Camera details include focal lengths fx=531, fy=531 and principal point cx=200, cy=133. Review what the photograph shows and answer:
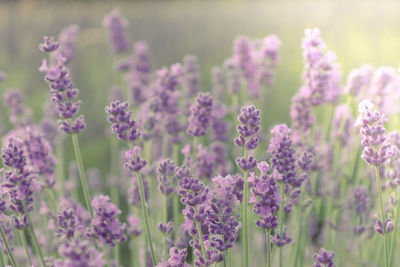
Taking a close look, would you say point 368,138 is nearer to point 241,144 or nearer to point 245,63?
point 241,144

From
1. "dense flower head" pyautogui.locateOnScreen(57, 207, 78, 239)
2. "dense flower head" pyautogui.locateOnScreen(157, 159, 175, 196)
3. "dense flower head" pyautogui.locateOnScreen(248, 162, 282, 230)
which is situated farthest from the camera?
"dense flower head" pyautogui.locateOnScreen(157, 159, 175, 196)

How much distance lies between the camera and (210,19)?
993 cm

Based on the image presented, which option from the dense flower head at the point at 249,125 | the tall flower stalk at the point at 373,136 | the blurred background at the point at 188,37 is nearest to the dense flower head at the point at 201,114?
the dense flower head at the point at 249,125

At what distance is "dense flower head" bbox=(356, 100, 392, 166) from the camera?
1531mm

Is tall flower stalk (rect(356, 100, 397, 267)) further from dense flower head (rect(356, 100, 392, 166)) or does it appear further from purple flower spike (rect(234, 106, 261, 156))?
purple flower spike (rect(234, 106, 261, 156))

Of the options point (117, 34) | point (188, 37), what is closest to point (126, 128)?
point (117, 34)

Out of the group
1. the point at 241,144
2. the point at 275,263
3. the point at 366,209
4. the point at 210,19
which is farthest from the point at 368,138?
the point at 210,19

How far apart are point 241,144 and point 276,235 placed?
0.39m

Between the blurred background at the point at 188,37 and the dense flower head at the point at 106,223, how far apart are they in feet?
11.2

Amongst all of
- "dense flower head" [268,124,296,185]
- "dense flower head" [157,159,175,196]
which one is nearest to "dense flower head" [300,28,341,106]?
"dense flower head" [268,124,296,185]

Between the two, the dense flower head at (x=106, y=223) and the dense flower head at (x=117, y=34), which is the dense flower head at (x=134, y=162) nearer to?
the dense flower head at (x=106, y=223)

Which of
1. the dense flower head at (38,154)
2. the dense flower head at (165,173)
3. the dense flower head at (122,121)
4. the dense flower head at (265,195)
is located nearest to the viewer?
the dense flower head at (265,195)

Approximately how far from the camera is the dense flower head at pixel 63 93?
1.83m

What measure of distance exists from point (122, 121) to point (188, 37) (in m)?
7.20
